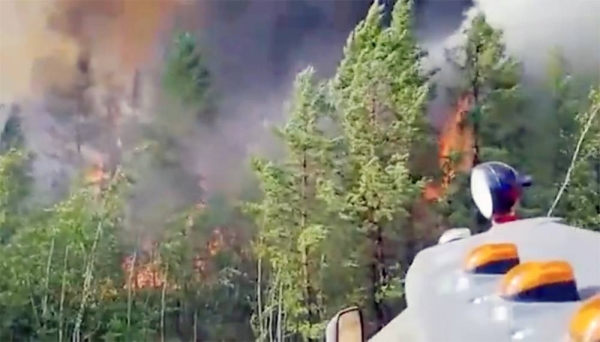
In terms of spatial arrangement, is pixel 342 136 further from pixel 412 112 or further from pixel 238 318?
pixel 238 318

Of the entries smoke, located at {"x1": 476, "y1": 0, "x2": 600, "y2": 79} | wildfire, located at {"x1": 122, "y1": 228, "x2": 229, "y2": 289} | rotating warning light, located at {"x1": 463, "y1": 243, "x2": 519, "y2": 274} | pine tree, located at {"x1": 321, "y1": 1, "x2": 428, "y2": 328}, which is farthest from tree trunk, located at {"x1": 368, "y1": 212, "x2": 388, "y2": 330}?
rotating warning light, located at {"x1": 463, "y1": 243, "x2": 519, "y2": 274}

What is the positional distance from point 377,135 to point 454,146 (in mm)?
133

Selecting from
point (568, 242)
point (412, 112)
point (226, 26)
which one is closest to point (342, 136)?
point (412, 112)

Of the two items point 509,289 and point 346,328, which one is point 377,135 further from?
point 509,289

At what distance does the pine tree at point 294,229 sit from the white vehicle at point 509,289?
679 millimetres

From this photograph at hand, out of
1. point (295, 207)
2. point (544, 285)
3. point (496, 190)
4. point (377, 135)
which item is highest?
point (377, 135)

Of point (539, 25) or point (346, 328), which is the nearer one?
point (346, 328)

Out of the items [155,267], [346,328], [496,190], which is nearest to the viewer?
[496,190]

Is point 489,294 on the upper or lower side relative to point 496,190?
lower

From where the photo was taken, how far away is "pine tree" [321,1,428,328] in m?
1.42

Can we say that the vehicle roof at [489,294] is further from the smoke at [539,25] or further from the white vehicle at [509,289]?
the smoke at [539,25]

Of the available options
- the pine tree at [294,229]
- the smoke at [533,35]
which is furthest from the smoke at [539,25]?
the pine tree at [294,229]

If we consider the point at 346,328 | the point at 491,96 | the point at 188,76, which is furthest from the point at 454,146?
the point at 346,328

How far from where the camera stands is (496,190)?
0.76 meters
